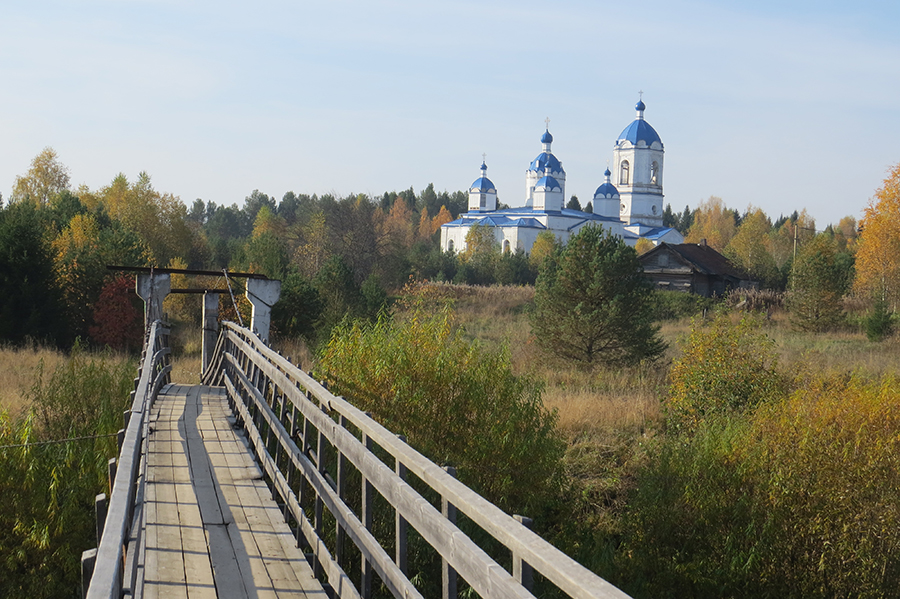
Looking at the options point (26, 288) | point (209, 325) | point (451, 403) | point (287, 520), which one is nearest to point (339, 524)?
point (287, 520)

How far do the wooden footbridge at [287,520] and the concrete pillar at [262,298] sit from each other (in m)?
5.04

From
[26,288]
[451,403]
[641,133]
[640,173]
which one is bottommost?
[451,403]

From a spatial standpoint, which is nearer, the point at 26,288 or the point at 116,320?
the point at 26,288

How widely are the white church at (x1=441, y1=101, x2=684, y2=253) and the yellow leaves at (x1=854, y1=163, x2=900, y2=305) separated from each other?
40133mm

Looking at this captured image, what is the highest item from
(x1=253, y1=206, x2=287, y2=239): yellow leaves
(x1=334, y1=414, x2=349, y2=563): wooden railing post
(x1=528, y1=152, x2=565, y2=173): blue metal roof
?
(x1=528, y1=152, x2=565, y2=173): blue metal roof

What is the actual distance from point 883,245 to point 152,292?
133 ft

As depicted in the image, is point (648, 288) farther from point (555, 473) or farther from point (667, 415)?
point (555, 473)

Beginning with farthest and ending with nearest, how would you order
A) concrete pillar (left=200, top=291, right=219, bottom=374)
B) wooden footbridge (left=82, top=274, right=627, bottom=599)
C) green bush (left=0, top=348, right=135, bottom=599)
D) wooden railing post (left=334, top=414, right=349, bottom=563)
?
concrete pillar (left=200, top=291, right=219, bottom=374)
green bush (left=0, top=348, right=135, bottom=599)
wooden railing post (left=334, top=414, right=349, bottom=563)
wooden footbridge (left=82, top=274, right=627, bottom=599)

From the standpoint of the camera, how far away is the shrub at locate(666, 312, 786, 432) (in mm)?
13664

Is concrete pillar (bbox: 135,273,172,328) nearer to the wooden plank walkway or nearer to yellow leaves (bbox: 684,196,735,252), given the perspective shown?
the wooden plank walkway

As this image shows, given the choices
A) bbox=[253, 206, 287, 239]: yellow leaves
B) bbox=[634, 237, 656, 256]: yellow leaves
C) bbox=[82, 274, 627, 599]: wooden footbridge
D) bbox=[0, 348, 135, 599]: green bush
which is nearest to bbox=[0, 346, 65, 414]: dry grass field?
bbox=[0, 348, 135, 599]: green bush

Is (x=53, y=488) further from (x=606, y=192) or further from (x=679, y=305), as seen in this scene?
(x=606, y=192)

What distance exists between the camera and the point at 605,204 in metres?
91.1

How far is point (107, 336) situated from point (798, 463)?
2362 centimetres
